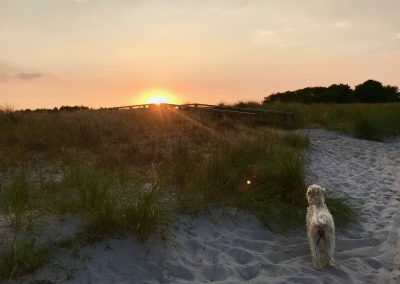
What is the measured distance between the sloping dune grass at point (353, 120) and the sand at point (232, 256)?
412 inches

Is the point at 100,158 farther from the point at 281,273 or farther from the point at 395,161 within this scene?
the point at 395,161

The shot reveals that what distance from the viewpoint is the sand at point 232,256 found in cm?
495

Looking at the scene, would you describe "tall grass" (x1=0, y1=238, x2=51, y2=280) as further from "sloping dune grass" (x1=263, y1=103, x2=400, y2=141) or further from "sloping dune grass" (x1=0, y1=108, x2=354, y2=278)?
"sloping dune grass" (x1=263, y1=103, x2=400, y2=141)

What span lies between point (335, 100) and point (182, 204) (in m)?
34.6

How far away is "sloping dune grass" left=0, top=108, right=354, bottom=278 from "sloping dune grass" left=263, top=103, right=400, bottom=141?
6.11 meters

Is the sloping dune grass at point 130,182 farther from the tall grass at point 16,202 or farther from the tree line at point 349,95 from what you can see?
the tree line at point 349,95

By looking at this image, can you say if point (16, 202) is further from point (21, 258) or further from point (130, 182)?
point (130, 182)

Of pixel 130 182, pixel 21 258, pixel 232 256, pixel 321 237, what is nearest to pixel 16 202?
pixel 21 258

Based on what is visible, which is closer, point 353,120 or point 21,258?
point 21,258

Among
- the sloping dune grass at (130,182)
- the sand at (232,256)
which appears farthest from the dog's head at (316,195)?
the sloping dune grass at (130,182)

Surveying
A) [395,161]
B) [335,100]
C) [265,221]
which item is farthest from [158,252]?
[335,100]

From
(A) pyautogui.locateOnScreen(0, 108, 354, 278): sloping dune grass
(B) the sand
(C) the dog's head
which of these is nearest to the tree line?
(A) pyautogui.locateOnScreen(0, 108, 354, 278): sloping dune grass

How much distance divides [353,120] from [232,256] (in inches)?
576

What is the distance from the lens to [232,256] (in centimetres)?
564
